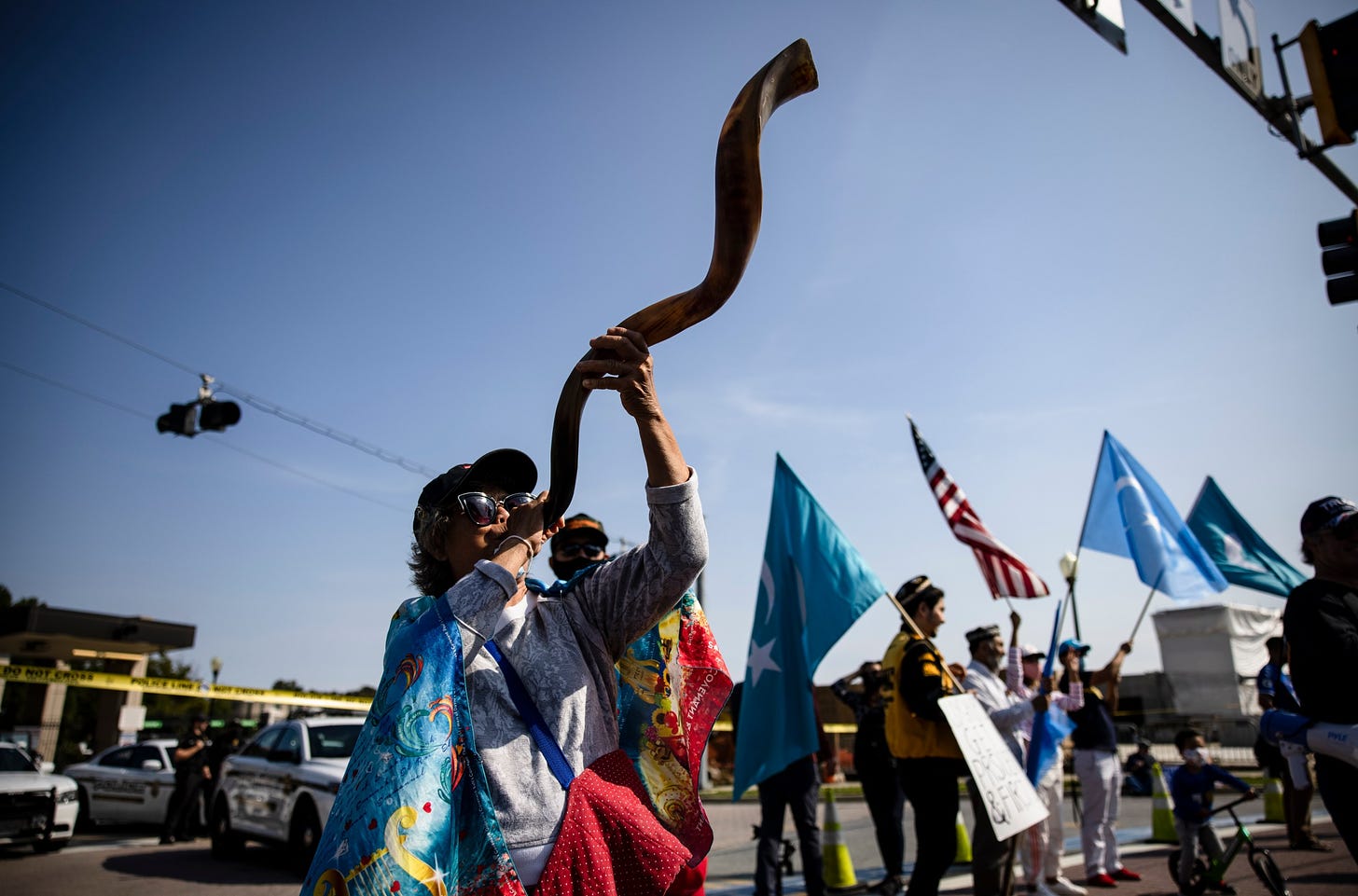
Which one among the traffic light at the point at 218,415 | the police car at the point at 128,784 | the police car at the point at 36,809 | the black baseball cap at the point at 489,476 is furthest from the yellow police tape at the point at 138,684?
the black baseball cap at the point at 489,476

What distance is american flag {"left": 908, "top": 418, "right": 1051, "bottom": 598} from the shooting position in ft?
22.1

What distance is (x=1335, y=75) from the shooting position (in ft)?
21.2

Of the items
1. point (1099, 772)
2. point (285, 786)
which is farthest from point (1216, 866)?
point (285, 786)

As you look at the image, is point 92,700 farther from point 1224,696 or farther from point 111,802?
point 1224,696

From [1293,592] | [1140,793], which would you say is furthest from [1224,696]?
[1293,592]

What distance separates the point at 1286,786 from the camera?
28.6ft

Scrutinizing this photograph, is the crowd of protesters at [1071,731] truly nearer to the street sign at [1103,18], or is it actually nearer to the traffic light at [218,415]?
the street sign at [1103,18]

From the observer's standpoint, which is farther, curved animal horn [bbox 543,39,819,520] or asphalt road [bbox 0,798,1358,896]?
asphalt road [bbox 0,798,1358,896]

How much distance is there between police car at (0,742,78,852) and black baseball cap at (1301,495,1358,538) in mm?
12443

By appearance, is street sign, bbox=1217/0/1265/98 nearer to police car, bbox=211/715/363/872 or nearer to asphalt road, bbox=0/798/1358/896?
asphalt road, bbox=0/798/1358/896

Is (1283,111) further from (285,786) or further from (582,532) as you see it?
(285,786)

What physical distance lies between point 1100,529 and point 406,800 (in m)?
7.35

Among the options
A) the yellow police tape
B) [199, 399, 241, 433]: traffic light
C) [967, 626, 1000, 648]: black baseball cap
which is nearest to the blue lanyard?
[967, 626, 1000, 648]: black baseball cap

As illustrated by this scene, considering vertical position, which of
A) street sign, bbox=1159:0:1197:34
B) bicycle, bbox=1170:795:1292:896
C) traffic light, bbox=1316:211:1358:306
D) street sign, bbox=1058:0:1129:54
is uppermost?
street sign, bbox=1159:0:1197:34
